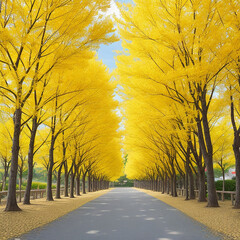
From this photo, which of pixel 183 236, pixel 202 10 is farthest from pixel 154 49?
pixel 183 236

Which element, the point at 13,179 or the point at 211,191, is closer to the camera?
the point at 13,179

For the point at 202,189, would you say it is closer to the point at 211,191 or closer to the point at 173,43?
the point at 211,191

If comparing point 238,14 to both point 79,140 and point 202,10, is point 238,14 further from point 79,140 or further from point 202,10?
point 79,140

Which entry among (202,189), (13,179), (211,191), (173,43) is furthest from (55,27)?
(202,189)

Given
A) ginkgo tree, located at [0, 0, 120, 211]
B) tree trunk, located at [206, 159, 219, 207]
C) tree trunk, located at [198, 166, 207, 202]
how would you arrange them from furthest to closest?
tree trunk, located at [198, 166, 207, 202] → tree trunk, located at [206, 159, 219, 207] → ginkgo tree, located at [0, 0, 120, 211]

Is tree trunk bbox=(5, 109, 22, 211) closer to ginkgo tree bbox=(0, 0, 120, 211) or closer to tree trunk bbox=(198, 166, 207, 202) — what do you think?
ginkgo tree bbox=(0, 0, 120, 211)

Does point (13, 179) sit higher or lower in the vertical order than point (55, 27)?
lower

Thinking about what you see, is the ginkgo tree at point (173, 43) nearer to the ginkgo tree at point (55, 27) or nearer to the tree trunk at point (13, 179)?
the ginkgo tree at point (55, 27)

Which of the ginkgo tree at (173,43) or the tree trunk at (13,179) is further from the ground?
the ginkgo tree at (173,43)

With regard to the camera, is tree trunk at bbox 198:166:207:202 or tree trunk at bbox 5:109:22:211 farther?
tree trunk at bbox 198:166:207:202

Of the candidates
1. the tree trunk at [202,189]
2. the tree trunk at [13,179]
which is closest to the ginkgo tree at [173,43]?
the tree trunk at [13,179]

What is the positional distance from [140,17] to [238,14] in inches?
137

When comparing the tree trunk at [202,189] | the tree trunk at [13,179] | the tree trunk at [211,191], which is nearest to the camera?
the tree trunk at [13,179]

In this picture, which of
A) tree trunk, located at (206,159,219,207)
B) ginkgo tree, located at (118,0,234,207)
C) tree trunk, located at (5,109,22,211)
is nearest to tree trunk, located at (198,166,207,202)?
tree trunk, located at (206,159,219,207)
